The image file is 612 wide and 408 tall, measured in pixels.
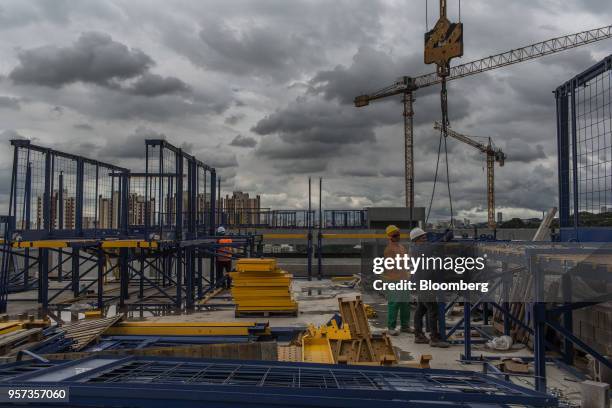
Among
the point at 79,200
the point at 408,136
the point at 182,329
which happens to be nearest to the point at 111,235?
the point at 79,200

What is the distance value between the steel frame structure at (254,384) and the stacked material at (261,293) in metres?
8.08

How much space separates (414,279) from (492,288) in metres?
2.32

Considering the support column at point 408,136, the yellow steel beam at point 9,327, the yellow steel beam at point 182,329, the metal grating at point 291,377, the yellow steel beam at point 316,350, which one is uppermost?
the support column at point 408,136

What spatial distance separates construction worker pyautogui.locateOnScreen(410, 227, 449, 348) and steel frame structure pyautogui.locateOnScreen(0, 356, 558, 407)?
169 inches

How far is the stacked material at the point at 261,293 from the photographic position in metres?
12.7

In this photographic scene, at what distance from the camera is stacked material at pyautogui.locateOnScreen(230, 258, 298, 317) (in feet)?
41.7

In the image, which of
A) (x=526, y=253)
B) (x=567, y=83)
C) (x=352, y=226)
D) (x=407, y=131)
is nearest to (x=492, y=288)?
(x=526, y=253)

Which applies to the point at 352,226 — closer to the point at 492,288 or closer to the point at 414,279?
the point at 414,279

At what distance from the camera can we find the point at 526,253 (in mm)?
5793

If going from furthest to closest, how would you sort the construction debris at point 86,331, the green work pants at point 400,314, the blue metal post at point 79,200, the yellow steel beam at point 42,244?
the blue metal post at point 79,200
the yellow steel beam at point 42,244
the green work pants at point 400,314
the construction debris at point 86,331

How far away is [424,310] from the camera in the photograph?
366 inches

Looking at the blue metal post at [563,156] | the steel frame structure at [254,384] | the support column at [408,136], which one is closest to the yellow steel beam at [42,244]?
the steel frame structure at [254,384]

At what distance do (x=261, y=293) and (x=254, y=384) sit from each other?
9.02 m
